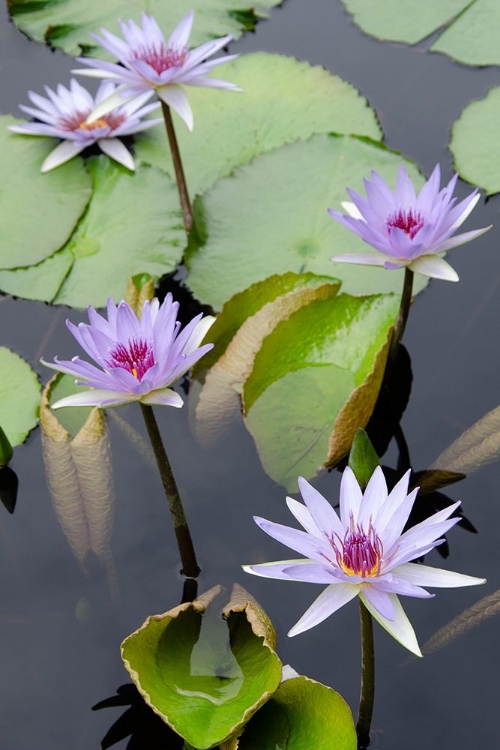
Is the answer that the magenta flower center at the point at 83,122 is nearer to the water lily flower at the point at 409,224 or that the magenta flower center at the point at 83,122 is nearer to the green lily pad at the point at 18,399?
the green lily pad at the point at 18,399

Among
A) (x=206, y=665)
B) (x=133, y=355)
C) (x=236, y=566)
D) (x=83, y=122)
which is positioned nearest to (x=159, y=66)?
(x=83, y=122)

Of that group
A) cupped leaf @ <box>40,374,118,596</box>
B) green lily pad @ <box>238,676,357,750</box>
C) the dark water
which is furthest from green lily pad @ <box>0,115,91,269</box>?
green lily pad @ <box>238,676,357,750</box>

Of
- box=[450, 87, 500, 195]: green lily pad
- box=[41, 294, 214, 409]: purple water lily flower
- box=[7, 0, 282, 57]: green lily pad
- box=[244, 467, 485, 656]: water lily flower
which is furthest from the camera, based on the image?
box=[7, 0, 282, 57]: green lily pad

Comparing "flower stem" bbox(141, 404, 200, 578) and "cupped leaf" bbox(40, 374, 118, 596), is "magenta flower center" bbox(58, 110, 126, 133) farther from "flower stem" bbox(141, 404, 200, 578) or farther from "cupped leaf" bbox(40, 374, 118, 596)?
"flower stem" bbox(141, 404, 200, 578)

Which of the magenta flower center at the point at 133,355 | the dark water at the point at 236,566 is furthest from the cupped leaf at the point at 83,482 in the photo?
the magenta flower center at the point at 133,355

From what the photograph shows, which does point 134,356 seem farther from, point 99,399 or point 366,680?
point 366,680

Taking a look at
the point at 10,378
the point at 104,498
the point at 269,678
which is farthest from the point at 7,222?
the point at 269,678
